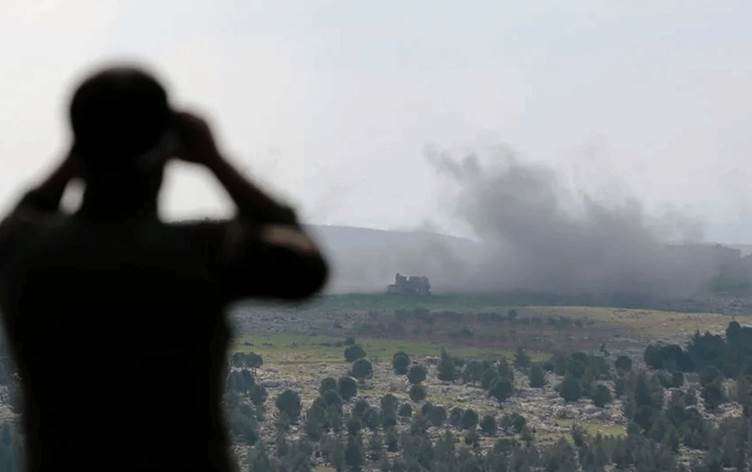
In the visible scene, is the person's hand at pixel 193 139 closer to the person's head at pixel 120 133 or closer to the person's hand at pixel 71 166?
the person's head at pixel 120 133

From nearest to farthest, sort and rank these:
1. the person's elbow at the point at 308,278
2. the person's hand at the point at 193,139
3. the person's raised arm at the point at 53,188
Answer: the person's elbow at the point at 308,278
the person's hand at the point at 193,139
the person's raised arm at the point at 53,188

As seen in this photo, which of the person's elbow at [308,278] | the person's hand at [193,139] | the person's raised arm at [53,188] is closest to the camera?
the person's elbow at [308,278]

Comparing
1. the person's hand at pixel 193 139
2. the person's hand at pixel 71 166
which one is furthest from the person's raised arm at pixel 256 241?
the person's hand at pixel 71 166

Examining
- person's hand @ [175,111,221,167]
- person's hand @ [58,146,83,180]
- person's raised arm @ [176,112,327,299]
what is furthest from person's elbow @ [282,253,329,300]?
person's hand @ [58,146,83,180]

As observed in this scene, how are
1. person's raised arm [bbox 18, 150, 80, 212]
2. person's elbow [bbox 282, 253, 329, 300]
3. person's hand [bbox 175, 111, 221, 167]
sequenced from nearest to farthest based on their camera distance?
person's elbow [bbox 282, 253, 329, 300] < person's hand [bbox 175, 111, 221, 167] < person's raised arm [bbox 18, 150, 80, 212]

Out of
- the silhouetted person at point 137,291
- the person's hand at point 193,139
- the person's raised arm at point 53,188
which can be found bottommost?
the silhouetted person at point 137,291

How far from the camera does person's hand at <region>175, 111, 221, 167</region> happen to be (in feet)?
19.4

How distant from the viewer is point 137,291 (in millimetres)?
5895

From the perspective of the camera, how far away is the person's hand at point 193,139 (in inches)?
233

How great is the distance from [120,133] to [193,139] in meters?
0.22

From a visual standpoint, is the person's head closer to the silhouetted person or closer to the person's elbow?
the silhouetted person

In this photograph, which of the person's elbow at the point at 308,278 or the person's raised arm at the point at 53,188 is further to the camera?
the person's raised arm at the point at 53,188

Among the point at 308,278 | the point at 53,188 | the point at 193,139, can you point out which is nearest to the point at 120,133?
the point at 193,139

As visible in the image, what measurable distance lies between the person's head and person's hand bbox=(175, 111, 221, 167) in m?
0.04
